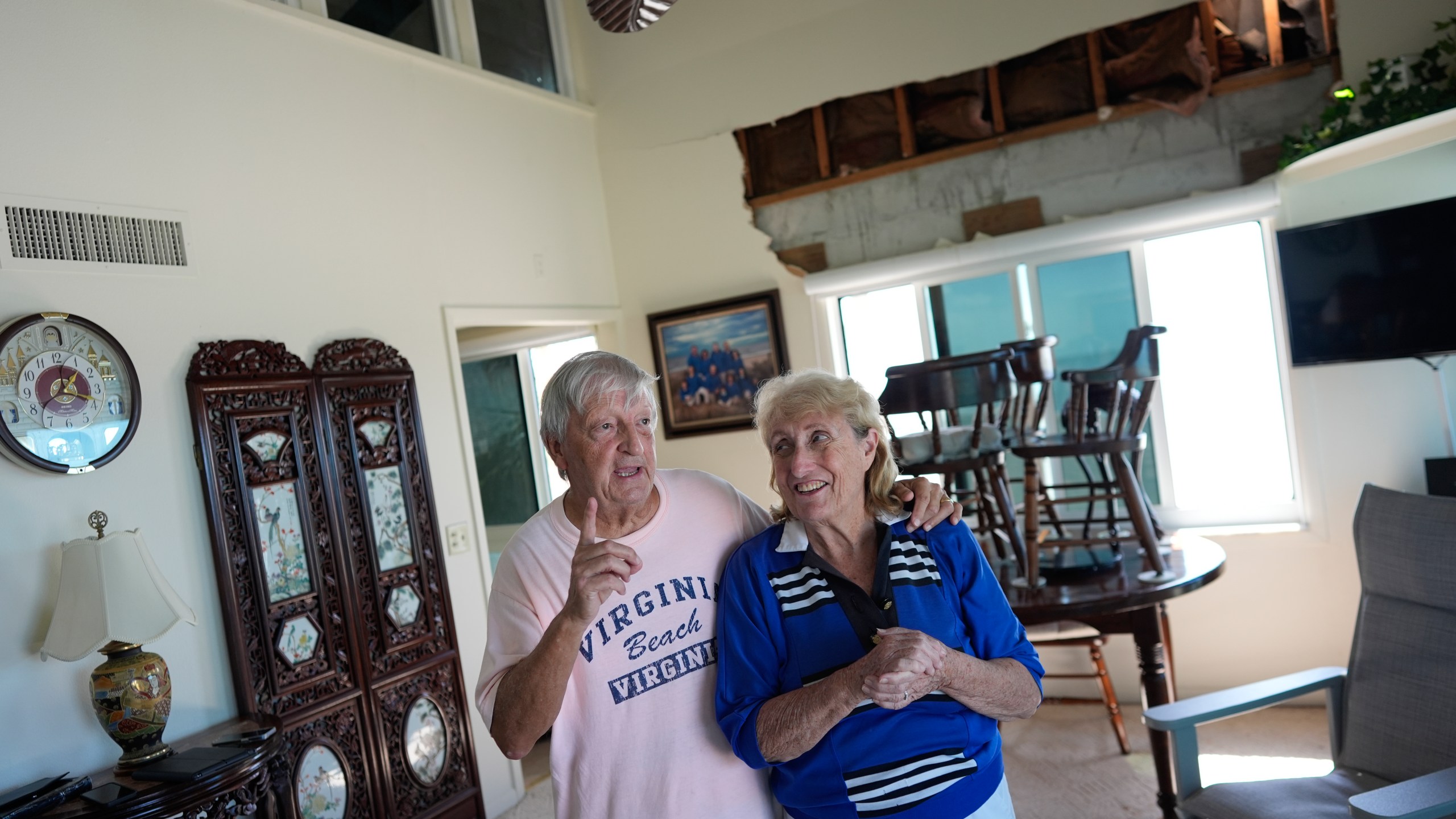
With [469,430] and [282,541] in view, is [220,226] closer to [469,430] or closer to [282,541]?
[282,541]

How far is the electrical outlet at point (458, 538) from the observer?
4.19m

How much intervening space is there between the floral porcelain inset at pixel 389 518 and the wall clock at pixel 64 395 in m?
0.96

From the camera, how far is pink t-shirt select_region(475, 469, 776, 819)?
1713mm

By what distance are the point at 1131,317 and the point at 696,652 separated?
11.5 feet

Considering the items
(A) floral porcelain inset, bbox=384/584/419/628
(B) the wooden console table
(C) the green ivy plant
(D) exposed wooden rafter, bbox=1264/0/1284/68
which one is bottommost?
(B) the wooden console table

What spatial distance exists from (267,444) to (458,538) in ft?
3.54

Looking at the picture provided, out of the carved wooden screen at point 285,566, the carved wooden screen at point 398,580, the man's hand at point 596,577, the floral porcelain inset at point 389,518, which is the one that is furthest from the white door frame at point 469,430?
the man's hand at point 596,577

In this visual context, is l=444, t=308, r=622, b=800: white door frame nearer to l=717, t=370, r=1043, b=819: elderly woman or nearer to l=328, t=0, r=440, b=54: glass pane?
l=328, t=0, r=440, b=54: glass pane

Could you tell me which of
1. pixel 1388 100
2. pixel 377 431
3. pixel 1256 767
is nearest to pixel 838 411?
pixel 377 431

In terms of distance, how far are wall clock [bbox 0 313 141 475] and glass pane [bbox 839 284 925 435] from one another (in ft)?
11.1

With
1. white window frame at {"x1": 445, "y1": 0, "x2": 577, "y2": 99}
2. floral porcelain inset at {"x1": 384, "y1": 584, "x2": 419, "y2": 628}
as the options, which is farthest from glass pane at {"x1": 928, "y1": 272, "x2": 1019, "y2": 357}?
floral porcelain inset at {"x1": 384, "y1": 584, "x2": 419, "y2": 628}

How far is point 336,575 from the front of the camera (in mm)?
3564

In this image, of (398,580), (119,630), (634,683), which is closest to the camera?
(634,683)

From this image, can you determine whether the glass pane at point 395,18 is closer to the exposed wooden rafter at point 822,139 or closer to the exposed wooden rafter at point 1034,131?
the exposed wooden rafter at point 1034,131
